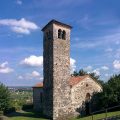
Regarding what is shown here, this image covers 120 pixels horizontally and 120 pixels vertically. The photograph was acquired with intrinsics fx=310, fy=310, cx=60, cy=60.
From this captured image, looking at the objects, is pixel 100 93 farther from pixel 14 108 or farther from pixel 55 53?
pixel 14 108

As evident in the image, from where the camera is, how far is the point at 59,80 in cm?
4741

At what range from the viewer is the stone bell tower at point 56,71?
153ft

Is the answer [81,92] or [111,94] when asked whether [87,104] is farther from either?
[111,94]

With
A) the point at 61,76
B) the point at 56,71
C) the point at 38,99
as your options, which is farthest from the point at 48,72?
the point at 38,99

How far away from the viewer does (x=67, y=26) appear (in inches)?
1945

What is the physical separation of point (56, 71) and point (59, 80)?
1478mm

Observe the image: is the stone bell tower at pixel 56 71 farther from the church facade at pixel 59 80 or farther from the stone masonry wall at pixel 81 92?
the stone masonry wall at pixel 81 92

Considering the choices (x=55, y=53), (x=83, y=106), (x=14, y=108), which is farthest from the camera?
(x=14, y=108)

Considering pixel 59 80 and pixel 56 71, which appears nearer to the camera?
pixel 56 71

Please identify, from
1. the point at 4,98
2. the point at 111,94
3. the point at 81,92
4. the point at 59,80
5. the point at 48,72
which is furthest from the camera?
the point at 4,98

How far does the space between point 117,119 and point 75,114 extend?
20556mm

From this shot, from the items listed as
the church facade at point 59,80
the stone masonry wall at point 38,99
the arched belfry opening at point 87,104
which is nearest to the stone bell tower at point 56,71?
the church facade at point 59,80

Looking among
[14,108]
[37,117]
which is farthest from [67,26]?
[14,108]

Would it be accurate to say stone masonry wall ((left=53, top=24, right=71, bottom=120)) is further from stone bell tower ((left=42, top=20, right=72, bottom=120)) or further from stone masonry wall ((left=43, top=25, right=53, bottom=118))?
stone masonry wall ((left=43, top=25, right=53, bottom=118))
